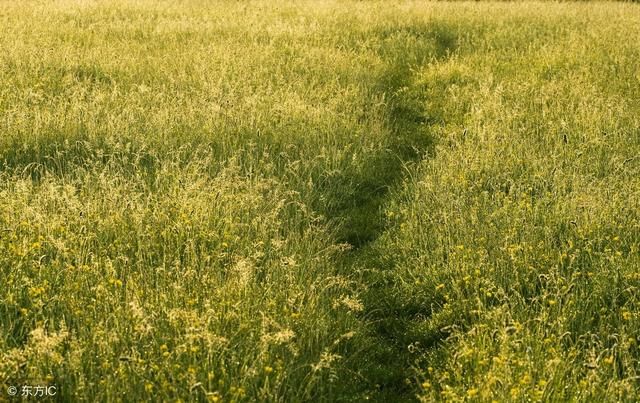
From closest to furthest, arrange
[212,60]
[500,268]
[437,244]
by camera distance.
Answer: [500,268] → [437,244] → [212,60]

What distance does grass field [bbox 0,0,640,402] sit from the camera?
3717 millimetres

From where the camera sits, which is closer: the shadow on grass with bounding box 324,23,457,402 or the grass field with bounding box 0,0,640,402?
the grass field with bounding box 0,0,640,402

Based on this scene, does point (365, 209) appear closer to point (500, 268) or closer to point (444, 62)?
point (500, 268)

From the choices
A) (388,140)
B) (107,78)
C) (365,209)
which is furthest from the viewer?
(107,78)

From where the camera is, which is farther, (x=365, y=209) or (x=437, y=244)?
(x=365, y=209)

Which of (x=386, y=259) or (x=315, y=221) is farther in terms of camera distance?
(x=315, y=221)

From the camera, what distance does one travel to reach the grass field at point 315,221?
3.72 metres

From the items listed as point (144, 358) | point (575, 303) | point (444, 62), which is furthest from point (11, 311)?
point (444, 62)

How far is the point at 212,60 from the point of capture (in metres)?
10.2

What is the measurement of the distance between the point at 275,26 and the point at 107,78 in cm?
427

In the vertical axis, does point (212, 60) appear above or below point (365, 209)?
above

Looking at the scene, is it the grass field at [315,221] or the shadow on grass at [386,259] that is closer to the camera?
the grass field at [315,221]

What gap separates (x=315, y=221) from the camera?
6129 mm

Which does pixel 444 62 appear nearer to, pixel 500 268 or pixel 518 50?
pixel 518 50
